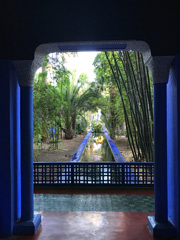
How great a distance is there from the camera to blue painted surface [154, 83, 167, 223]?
343 centimetres

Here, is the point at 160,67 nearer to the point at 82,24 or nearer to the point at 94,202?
the point at 82,24

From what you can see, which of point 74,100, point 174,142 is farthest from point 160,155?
point 74,100

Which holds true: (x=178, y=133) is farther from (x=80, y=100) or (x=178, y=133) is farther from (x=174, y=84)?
(x=80, y=100)

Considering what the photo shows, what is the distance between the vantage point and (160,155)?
11.3ft

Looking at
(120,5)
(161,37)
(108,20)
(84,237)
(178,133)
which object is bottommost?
(84,237)

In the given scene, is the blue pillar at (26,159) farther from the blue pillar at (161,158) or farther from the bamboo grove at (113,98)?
the bamboo grove at (113,98)

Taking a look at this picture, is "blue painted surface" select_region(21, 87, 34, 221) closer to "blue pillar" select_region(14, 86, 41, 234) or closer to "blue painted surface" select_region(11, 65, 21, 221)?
"blue pillar" select_region(14, 86, 41, 234)

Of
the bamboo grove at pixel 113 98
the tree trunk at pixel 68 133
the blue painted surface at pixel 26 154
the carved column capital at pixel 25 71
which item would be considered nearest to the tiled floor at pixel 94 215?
the blue painted surface at pixel 26 154

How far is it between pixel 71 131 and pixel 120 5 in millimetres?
15046

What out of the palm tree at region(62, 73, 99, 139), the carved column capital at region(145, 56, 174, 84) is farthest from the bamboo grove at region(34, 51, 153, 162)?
the carved column capital at region(145, 56, 174, 84)

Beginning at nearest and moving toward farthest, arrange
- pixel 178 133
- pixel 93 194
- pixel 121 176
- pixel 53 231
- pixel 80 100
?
pixel 178 133, pixel 53 231, pixel 93 194, pixel 121 176, pixel 80 100

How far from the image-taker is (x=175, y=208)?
134 inches

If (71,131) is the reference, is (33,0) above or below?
above

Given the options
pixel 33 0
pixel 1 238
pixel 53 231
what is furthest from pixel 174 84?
pixel 1 238
